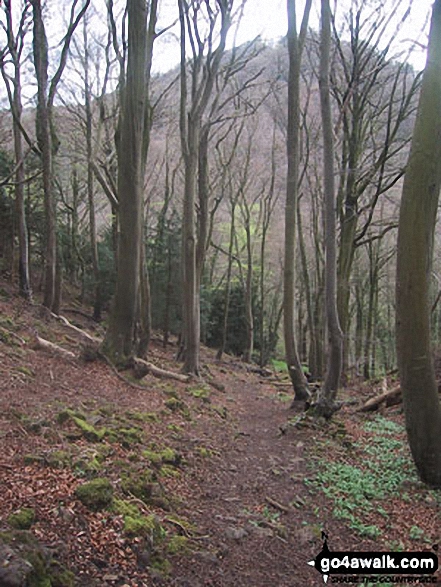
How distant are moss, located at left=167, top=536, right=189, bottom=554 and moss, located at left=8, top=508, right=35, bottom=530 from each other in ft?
3.32

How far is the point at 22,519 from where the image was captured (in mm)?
3070

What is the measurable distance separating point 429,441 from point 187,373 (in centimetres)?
800

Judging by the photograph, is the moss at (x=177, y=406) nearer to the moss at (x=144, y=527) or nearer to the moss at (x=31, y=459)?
the moss at (x=31, y=459)

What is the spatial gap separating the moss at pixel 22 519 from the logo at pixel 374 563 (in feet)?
7.25

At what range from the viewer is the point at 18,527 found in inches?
118

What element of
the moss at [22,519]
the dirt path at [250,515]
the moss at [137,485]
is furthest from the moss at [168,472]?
the moss at [22,519]

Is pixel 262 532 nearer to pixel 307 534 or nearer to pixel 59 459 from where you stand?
pixel 307 534

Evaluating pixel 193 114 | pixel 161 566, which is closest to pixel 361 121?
pixel 193 114

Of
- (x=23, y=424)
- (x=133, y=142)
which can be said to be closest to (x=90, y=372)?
(x=23, y=424)

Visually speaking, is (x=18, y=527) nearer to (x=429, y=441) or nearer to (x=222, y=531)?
(x=222, y=531)

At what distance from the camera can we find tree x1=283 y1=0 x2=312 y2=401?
994 cm

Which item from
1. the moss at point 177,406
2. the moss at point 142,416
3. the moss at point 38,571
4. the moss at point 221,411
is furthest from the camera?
the moss at point 221,411

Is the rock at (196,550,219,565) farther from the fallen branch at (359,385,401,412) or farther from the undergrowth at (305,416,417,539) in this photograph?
the fallen branch at (359,385,401,412)

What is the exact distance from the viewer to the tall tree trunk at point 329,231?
8961mm
